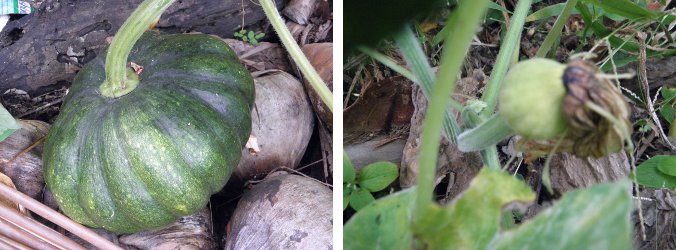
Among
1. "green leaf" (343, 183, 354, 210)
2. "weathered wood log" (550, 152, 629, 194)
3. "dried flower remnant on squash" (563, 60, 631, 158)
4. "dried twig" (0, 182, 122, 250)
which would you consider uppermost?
"dried flower remnant on squash" (563, 60, 631, 158)

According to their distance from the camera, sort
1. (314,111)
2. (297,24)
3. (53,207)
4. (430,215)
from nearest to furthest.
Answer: (430,215)
(53,207)
(314,111)
(297,24)

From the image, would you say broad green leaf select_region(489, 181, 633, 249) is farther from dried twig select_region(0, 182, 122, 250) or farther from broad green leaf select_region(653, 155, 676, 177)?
dried twig select_region(0, 182, 122, 250)

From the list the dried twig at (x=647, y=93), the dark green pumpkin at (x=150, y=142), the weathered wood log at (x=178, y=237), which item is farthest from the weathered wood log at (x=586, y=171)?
the weathered wood log at (x=178, y=237)

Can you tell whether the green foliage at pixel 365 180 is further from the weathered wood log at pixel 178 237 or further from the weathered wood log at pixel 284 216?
the weathered wood log at pixel 178 237

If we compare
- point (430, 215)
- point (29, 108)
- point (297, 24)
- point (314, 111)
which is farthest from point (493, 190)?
point (29, 108)

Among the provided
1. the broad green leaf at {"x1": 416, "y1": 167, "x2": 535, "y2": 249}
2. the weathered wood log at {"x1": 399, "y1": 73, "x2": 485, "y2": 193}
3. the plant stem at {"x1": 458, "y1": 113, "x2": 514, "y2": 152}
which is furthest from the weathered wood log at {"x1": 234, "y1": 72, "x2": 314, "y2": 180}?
the broad green leaf at {"x1": 416, "y1": 167, "x2": 535, "y2": 249}

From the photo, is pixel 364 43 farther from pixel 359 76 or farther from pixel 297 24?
pixel 297 24
